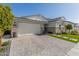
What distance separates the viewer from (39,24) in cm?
657

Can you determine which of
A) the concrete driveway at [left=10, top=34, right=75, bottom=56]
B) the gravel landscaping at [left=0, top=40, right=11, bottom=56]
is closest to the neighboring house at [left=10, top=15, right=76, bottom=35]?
the concrete driveway at [left=10, top=34, right=75, bottom=56]

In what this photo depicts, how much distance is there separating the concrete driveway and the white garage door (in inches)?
8.3

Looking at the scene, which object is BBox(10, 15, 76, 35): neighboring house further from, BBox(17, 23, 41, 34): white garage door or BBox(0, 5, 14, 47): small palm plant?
BBox(0, 5, 14, 47): small palm plant

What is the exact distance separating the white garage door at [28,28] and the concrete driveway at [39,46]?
21 cm

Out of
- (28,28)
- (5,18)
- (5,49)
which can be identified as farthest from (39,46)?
(5,18)

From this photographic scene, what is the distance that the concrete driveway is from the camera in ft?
18.1

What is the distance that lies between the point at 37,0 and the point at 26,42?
183 centimetres

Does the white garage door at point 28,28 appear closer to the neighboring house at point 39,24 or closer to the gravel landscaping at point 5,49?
the neighboring house at point 39,24

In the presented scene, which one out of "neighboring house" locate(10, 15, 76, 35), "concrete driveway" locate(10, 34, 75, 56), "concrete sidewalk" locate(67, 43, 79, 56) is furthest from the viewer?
"neighboring house" locate(10, 15, 76, 35)

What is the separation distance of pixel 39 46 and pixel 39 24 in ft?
3.47

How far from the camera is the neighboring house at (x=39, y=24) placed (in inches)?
248

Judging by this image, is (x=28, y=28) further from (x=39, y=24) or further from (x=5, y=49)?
(x=5, y=49)

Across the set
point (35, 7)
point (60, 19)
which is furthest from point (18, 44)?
point (60, 19)

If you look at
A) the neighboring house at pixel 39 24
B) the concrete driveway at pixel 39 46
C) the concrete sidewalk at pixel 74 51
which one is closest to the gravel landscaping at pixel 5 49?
the concrete driveway at pixel 39 46
